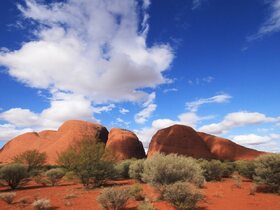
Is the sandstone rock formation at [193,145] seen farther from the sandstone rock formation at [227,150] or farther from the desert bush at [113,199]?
the desert bush at [113,199]

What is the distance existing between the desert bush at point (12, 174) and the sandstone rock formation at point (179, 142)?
31.0 m

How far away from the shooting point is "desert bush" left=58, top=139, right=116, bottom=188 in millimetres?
21578

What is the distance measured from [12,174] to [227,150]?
42.2 metres

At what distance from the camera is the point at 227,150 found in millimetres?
55188

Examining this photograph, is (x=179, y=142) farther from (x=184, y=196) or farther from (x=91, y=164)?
(x=184, y=196)

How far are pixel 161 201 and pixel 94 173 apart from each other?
33.6 feet

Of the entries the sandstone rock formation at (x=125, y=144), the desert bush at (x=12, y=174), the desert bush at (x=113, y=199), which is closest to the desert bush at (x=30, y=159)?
the desert bush at (x=12, y=174)

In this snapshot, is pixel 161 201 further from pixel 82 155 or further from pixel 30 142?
pixel 30 142

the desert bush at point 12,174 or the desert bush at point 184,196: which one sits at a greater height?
the desert bush at point 12,174

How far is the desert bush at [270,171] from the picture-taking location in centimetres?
1623

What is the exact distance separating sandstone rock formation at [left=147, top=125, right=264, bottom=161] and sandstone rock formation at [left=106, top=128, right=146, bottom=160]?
522 cm

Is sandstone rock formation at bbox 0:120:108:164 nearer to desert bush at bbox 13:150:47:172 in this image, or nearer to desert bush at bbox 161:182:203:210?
desert bush at bbox 13:150:47:172

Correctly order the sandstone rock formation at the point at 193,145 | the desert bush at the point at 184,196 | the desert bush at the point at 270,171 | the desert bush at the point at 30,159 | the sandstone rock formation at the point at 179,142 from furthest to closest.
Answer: the sandstone rock formation at the point at 193,145, the sandstone rock formation at the point at 179,142, the desert bush at the point at 30,159, the desert bush at the point at 270,171, the desert bush at the point at 184,196

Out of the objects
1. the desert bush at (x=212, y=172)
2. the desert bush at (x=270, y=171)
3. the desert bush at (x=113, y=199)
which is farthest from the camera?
the desert bush at (x=212, y=172)
